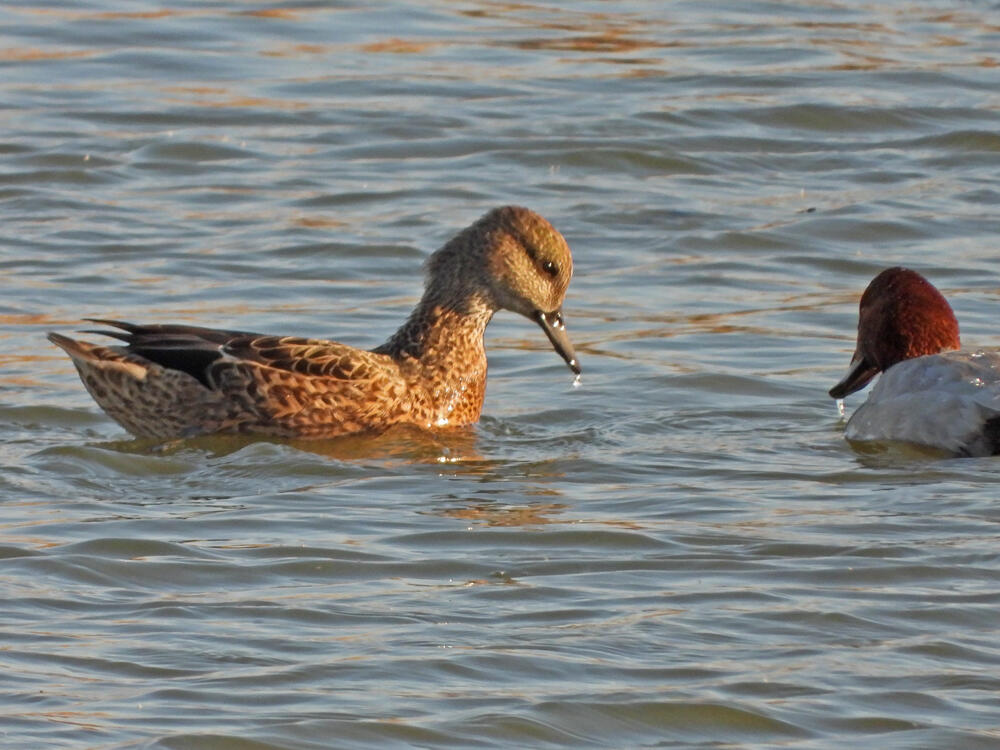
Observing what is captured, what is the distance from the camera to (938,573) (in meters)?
6.70

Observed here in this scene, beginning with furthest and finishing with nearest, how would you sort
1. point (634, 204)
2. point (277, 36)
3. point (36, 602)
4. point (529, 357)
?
1. point (277, 36)
2. point (634, 204)
3. point (529, 357)
4. point (36, 602)

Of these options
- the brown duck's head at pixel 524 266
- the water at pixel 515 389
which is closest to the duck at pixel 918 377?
the water at pixel 515 389

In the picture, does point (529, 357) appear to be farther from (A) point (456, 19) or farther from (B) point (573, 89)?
(A) point (456, 19)

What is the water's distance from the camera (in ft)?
18.6

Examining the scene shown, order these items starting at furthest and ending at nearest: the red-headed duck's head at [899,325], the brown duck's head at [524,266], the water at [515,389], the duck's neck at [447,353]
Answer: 1. the red-headed duck's head at [899,325]
2. the brown duck's head at [524,266]
3. the duck's neck at [447,353]
4. the water at [515,389]

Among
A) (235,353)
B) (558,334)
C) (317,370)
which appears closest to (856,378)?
(558,334)

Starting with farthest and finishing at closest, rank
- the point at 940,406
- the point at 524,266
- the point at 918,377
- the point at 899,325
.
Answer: the point at 899,325 < the point at 524,266 < the point at 918,377 < the point at 940,406

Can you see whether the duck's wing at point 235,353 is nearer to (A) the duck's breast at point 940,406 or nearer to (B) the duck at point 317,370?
(B) the duck at point 317,370

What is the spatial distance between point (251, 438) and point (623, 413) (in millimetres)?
1611

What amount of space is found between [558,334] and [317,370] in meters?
1.14

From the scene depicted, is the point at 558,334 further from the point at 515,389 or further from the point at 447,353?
the point at 515,389

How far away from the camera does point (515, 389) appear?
10.2 metres

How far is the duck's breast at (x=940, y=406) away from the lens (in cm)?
858

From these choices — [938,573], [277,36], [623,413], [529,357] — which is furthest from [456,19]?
[938,573]
